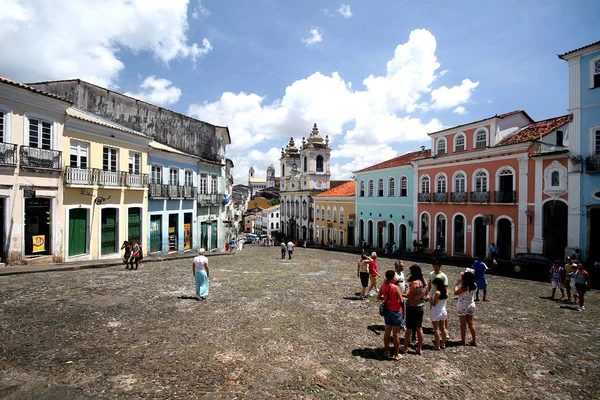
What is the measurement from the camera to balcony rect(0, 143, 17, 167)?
41.0 ft

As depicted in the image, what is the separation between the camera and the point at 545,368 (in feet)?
19.0

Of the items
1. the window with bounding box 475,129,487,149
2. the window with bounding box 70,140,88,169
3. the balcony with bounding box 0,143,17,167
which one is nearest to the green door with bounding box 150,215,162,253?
the window with bounding box 70,140,88,169

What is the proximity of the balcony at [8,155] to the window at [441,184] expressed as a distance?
24.6 m

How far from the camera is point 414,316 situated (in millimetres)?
5977

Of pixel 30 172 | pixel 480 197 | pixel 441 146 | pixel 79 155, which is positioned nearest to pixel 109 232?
pixel 79 155

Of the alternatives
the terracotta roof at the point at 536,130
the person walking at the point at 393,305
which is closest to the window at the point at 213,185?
the terracotta roof at the point at 536,130

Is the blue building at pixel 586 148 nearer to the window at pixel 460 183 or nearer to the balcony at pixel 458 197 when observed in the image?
the balcony at pixel 458 197

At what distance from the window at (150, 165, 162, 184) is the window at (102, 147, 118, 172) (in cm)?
280

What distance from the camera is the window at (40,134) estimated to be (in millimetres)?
13564

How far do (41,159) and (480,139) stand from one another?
78.3 feet

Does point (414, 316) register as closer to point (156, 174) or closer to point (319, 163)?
point (156, 174)

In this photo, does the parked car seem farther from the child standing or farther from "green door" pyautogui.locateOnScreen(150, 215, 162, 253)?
"green door" pyautogui.locateOnScreen(150, 215, 162, 253)

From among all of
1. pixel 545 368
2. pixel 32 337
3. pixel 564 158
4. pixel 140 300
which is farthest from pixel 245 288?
pixel 564 158

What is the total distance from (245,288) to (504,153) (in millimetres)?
18092
